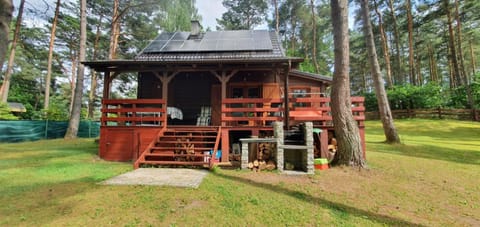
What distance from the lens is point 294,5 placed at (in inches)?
782

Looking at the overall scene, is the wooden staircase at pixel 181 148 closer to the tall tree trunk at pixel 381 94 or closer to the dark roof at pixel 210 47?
the dark roof at pixel 210 47

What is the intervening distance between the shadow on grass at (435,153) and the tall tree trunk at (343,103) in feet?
10.8

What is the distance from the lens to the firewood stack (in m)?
5.23

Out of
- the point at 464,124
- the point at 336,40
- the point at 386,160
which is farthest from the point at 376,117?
the point at 336,40

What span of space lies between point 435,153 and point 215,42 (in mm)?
9584

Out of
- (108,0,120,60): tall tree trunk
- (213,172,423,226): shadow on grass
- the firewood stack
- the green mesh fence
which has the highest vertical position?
(108,0,120,60): tall tree trunk

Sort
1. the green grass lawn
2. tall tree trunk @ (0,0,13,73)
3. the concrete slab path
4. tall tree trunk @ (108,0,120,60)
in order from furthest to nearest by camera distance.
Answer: tall tree trunk @ (108,0,120,60)
the concrete slab path
tall tree trunk @ (0,0,13,73)
the green grass lawn

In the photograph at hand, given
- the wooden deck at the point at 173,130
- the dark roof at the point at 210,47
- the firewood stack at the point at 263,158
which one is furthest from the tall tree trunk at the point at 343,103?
the dark roof at the point at 210,47

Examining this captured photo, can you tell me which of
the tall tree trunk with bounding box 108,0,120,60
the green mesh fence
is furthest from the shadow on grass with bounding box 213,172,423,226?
the tall tree trunk with bounding box 108,0,120,60

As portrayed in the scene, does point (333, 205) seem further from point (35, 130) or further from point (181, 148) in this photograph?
point (35, 130)

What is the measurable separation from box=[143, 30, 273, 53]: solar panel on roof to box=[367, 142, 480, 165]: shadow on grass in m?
6.04

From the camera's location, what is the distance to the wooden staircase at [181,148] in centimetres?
540

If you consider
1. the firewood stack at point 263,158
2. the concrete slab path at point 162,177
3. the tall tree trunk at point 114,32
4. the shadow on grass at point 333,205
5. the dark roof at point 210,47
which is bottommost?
the shadow on grass at point 333,205

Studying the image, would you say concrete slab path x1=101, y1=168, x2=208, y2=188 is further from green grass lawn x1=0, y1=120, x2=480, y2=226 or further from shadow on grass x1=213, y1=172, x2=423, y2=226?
shadow on grass x1=213, y1=172, x2=423, y2=226
